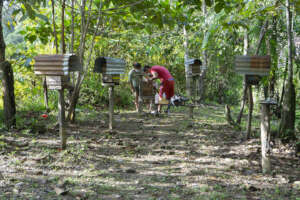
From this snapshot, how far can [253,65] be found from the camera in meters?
4.76

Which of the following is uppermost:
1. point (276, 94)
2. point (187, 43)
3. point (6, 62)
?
point (187, 43)

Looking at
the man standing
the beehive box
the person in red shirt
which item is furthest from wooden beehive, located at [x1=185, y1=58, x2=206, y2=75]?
the beehive box

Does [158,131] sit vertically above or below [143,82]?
below

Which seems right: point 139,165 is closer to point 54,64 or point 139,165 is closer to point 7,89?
point 54,64

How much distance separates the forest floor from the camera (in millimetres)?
3373

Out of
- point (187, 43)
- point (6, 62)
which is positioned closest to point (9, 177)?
point (6, 62)

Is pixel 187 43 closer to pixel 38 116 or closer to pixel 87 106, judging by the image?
pixel 87 106

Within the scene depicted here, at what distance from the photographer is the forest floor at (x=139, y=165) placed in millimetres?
3373

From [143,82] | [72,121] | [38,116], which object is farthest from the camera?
[143,82]

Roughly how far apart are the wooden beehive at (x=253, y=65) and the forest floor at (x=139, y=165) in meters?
1.30

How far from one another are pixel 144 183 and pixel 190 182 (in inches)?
21.7

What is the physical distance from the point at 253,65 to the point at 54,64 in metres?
2.95

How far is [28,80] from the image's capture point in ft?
32.2

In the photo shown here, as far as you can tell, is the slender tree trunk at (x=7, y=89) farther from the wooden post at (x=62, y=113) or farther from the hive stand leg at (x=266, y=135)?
the hive stand leg at (x=266, y=135)
